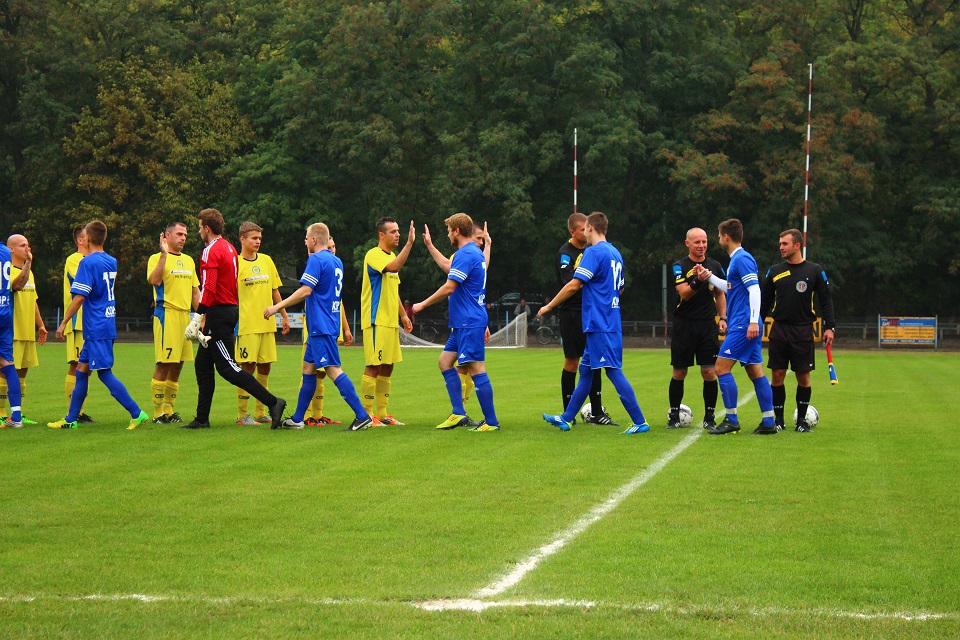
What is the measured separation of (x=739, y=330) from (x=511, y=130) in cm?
3360

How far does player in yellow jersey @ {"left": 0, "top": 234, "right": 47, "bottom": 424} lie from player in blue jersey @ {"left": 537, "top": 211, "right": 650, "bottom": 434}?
5992 mm

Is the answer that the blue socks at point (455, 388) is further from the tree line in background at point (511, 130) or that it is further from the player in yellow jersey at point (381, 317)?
the tree line in background at point (511, 130)

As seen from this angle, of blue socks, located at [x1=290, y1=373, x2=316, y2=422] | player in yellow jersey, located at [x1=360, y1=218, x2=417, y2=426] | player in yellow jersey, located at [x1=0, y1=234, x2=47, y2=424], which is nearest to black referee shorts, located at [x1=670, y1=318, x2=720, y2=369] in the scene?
player in yellow jersey, located at [x1=360, y1=218, x2=417, y2=426]

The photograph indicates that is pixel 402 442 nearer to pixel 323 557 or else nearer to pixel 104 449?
pixel 104 449

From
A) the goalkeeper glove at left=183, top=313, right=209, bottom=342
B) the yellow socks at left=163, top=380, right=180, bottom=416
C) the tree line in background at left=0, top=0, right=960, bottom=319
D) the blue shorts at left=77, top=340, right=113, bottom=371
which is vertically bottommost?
the yellow socks at left=163, top=380, right=180, bottom=416

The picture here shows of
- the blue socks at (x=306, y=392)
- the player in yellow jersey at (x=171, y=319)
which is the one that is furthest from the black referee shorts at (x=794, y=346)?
the player in yellow jersey at (x=171, y=319)

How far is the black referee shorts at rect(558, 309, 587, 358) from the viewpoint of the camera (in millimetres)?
12297

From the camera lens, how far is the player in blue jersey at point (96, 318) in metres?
11.6

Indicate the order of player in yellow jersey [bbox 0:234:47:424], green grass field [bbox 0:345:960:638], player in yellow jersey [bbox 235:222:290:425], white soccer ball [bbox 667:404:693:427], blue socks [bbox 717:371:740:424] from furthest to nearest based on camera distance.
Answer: player in yellow jersey [bbox 0:234:47:424], player in yellow jersey [bbox 235:222:290:425], white soccer ball [bbox 667:404:693:427], blue socks [bbox 717:371:740:424], green grass field [bbox 0:345:960:638]

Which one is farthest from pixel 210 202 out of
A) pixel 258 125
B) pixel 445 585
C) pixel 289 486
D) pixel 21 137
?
pixel 445 585

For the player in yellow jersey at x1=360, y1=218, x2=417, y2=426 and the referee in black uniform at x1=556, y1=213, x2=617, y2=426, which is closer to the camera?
the player in yellow jersey at x1=360, y1=218, x2=417, y2=426

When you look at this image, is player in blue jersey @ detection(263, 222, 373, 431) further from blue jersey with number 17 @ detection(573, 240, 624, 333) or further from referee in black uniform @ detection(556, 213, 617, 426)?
blue jersey with number 17 @ detection(573, 240, 624, 333)

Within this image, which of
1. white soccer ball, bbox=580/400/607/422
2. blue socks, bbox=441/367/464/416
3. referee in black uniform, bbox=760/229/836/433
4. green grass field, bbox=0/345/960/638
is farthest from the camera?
white soccer ball, bbox=580/400/607/422

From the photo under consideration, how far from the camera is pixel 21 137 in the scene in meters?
49.7
